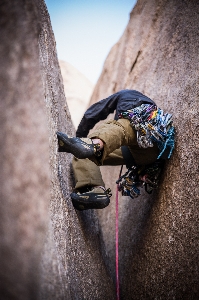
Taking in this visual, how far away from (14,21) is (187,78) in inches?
72.7

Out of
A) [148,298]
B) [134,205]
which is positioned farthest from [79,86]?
[148,298]

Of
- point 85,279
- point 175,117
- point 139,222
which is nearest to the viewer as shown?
point 85,279

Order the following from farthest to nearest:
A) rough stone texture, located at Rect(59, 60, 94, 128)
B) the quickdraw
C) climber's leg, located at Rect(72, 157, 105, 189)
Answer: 1. rough stone texture, located at Rect(59, 60, 94, 128)
2. the quickdraw
3. climber's leg, located at Rect(72, 157, 105, 189)

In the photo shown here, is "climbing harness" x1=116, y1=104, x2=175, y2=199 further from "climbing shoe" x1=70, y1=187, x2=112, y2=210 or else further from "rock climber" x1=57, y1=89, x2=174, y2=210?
"climbing shoe" x1=70, y1=187, x2=112, y2=210

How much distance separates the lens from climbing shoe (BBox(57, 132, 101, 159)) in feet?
6.15

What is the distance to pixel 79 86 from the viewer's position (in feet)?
53.7

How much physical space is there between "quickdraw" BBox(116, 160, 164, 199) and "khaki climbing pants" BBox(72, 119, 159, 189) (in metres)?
0.12

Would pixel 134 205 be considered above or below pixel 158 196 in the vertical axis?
below

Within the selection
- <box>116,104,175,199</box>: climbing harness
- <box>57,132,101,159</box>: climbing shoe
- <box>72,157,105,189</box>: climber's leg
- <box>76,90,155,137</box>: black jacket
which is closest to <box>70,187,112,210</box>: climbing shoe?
<box>72,157,105,189</box>: climber's leg

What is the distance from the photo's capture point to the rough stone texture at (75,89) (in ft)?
A: 45.9

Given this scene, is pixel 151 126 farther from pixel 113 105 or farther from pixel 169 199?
pixel 169 199

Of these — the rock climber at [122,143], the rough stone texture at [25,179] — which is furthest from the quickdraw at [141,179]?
the rough stone texture at [25,179]

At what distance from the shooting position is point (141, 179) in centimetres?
269

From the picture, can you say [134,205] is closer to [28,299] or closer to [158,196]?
[158,196]
